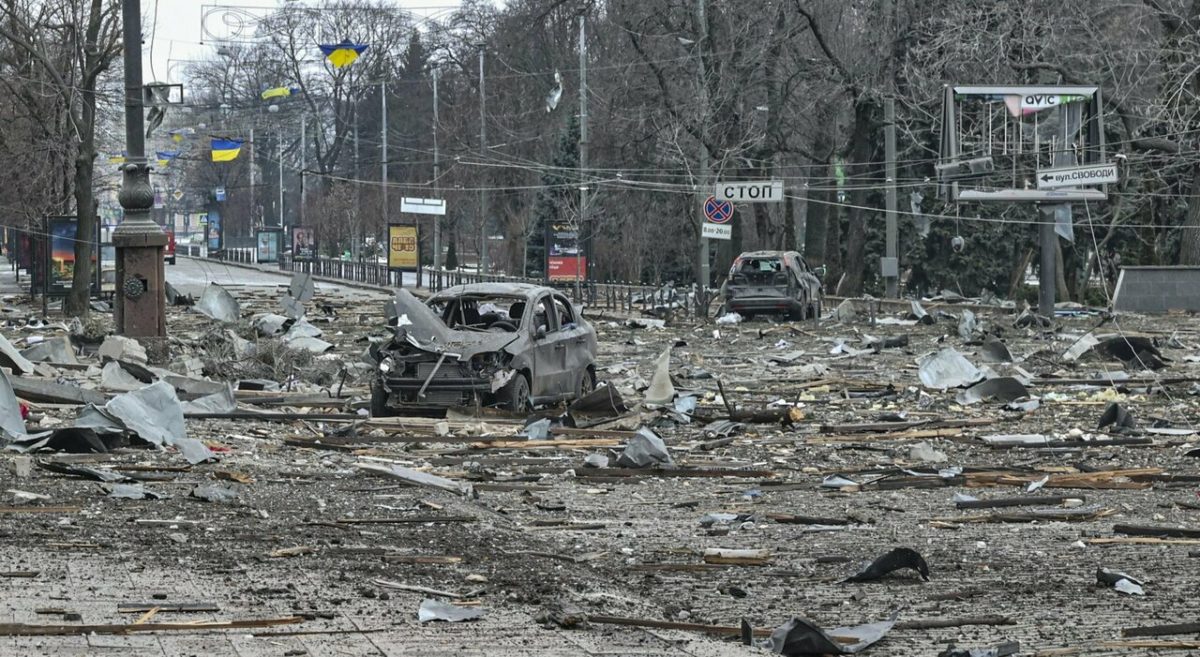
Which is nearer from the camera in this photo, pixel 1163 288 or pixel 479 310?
pixel 479 310

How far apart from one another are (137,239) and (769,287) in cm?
1875

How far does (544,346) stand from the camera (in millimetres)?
18000

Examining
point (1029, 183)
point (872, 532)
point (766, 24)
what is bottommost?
point (872, 532)

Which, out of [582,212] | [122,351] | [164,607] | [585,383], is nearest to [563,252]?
[582,212]

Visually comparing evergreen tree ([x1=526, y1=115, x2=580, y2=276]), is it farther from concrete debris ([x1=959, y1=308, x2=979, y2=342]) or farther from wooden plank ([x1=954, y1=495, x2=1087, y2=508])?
wooden plank ([x1=954, y1=495, x2=1087, y2=508])

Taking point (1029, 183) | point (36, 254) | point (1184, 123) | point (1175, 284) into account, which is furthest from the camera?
point (36, 254)

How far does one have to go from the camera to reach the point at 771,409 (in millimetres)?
18234

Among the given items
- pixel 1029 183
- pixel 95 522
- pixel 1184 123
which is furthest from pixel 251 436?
pixel 1029 183

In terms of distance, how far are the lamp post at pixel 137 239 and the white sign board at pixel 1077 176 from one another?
1779cm

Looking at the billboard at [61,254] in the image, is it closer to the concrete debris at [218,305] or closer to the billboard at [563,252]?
the concrete debris at [218,305]

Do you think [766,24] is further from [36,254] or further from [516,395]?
[516,395]

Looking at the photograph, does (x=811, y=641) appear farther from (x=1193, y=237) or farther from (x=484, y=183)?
(x=484, y=183)

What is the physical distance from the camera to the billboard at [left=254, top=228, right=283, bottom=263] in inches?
3511

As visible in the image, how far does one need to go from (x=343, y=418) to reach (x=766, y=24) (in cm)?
3864
